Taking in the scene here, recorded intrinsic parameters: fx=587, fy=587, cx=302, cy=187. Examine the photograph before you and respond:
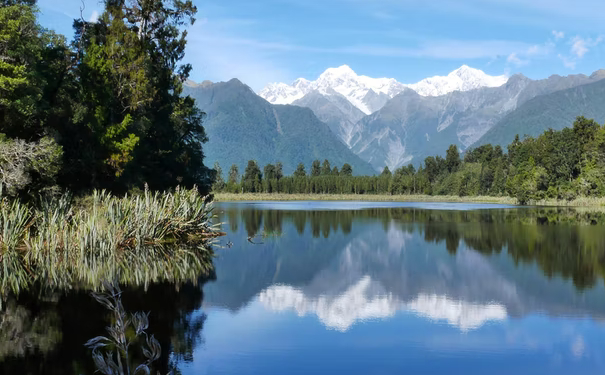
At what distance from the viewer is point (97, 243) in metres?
23.9

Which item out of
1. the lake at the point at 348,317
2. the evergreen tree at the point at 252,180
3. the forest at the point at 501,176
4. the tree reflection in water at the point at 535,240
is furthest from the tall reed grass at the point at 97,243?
the evergreen tree at the point at 252,180

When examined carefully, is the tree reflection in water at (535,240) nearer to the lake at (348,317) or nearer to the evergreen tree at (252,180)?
the lake at (348,317)

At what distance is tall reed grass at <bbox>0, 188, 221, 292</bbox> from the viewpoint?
64.3 ft

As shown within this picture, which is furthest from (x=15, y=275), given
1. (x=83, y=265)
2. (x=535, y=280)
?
(x=535, y=280)

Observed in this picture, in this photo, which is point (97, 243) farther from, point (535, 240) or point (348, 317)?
point (535, 240)

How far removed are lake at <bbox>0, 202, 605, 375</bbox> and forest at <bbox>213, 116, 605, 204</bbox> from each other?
5543cm

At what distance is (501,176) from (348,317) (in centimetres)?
10934

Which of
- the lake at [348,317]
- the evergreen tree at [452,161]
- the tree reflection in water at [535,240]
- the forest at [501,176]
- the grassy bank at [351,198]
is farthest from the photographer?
the evergreen tree at [452,161]

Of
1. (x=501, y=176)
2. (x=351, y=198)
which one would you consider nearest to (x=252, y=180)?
(x=351, y=198)

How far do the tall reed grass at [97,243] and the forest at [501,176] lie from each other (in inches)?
1874

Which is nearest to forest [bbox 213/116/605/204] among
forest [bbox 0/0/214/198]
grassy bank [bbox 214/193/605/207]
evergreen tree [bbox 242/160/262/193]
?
evergreen tree [bbox 242/160/262/193]

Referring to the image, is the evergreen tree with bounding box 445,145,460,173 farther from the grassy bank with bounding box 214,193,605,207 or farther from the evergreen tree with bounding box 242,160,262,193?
the evergreen tree with bounding box 242,160,262,193

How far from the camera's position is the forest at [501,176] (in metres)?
87.5

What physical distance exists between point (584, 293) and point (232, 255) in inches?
604
